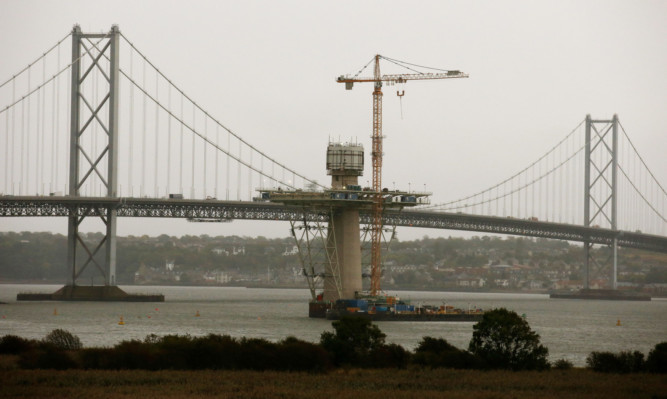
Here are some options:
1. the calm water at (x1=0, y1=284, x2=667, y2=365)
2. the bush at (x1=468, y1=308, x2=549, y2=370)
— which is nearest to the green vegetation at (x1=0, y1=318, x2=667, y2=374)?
the bush at (x1=468, y1=308, x2=549, y2=370)

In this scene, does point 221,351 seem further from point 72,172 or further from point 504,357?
point 72,172

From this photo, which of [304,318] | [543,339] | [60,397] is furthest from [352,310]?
[60,397]

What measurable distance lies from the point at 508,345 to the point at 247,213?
2571 inches

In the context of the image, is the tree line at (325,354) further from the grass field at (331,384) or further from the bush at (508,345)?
the grass field at (331,384)

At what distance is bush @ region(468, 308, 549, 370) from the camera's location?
43.1 m

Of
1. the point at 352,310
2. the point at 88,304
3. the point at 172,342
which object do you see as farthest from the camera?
the point at 88,304

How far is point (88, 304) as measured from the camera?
93.4 meters

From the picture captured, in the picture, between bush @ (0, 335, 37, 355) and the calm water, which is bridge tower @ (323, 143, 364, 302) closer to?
the calm water

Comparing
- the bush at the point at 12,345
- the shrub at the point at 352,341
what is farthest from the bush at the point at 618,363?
the bush at the point at 12,345

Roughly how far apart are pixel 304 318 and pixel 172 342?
119 ft

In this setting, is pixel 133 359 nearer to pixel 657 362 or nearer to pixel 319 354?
pixel 319 354

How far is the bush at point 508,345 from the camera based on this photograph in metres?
43.1

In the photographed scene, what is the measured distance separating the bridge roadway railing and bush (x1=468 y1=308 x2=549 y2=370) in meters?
34.1

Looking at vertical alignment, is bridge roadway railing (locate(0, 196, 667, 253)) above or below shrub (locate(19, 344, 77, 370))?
above
